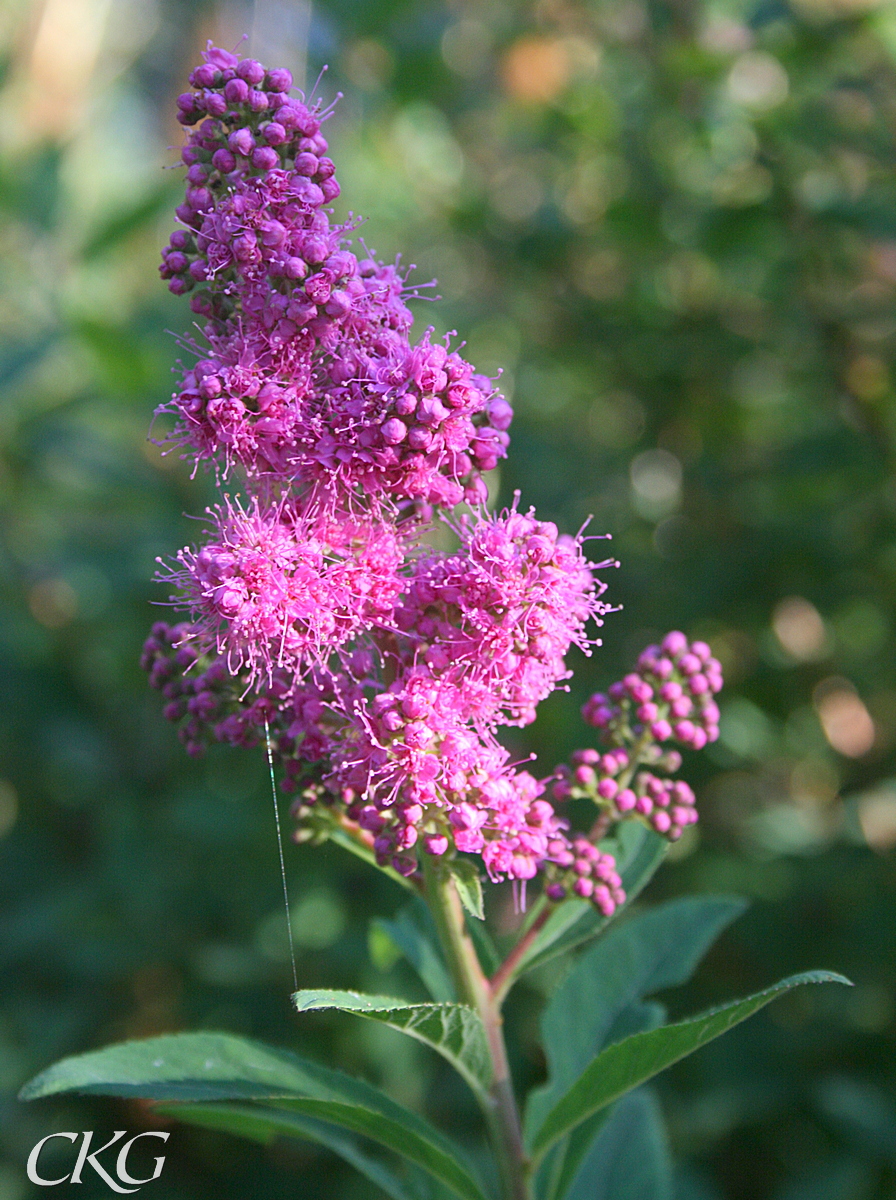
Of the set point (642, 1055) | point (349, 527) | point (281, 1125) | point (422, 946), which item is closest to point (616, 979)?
point (422, 946)

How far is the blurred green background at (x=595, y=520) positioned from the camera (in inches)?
122

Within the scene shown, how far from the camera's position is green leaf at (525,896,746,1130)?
5.84 ft

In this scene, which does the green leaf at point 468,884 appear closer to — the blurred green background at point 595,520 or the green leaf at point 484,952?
the green leaf at point 484,952

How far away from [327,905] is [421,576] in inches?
81.1

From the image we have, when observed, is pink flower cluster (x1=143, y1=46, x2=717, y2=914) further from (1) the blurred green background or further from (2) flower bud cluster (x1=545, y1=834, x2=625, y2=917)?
(1) the blurred green background

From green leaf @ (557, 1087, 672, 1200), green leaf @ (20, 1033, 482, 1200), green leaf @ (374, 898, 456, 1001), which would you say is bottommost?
green leaf @ (557, 1087, 672, 1200)

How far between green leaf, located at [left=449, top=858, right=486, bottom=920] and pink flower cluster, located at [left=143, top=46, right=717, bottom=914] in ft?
0.10

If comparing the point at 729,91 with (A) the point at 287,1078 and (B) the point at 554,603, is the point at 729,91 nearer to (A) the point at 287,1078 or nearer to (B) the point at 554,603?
(B) the point at 554,603

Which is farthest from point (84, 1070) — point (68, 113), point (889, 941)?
point (68, 113)

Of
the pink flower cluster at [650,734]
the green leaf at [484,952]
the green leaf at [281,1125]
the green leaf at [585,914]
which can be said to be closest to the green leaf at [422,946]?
the green leaf at [484,952]

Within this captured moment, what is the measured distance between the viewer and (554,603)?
55.1 inches

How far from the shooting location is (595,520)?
3.78m

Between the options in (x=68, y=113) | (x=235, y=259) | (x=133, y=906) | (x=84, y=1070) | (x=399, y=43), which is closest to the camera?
(x=235, y=259)

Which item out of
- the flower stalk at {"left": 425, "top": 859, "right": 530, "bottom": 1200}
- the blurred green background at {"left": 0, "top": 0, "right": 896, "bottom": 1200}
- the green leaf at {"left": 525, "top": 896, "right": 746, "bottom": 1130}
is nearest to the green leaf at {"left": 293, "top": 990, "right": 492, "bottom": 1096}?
the flower stalk at {"left": 425, "top": 859, "right": 530, "bottom": 1200}
